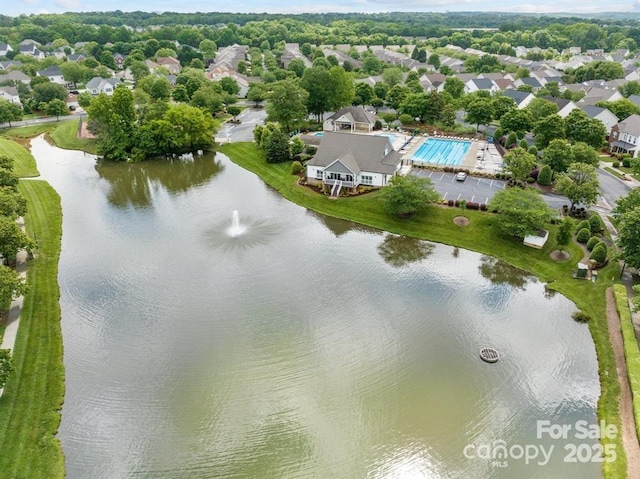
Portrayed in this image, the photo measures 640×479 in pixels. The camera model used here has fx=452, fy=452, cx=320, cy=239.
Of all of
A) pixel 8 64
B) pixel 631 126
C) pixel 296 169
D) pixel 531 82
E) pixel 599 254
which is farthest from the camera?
pixel 8 64

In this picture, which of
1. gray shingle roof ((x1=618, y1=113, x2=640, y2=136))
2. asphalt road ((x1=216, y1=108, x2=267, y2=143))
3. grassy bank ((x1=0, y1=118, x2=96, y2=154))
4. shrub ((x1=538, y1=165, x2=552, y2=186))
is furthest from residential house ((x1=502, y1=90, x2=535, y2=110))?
grassy bank ((x1=0, y1=118, x2=96, y2=154))

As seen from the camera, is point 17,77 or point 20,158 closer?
point 20,158

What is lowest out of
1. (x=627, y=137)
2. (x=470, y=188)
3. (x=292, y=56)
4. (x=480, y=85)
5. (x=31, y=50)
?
(x=292, y=56)

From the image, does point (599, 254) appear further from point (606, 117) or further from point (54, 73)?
point (54, 73)

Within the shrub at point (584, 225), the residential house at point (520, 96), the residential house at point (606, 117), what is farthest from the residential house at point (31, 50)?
the shrub at point (584, 225)

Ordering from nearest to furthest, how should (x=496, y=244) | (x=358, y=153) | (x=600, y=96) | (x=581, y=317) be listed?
(x=581, y=317) → (x=496, y=244) → (x=358, y=153) → (x=600, y=96)

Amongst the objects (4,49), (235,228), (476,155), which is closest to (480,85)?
(476,155)

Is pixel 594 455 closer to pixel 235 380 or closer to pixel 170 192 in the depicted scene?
pixel 235 380

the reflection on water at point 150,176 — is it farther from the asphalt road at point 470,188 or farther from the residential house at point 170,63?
the residential house at point 170,63
